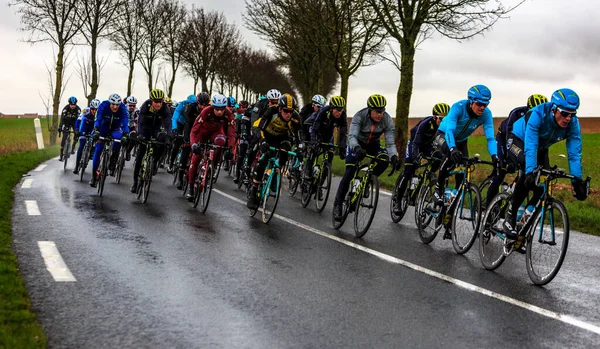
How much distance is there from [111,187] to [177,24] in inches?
1592

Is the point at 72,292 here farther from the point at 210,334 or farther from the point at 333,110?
the point at 333,110

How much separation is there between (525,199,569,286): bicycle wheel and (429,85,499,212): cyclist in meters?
1.65

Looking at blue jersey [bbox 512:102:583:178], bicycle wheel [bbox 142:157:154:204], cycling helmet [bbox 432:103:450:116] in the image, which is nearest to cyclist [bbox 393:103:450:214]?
cycling helmet [bbox 432:103:450:116]

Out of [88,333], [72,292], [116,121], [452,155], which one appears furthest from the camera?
[116,121]

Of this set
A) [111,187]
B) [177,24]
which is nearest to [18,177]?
[111,187]

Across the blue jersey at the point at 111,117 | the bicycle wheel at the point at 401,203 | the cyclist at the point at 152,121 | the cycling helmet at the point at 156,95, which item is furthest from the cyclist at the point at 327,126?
the blue jersey at the point at 111,117

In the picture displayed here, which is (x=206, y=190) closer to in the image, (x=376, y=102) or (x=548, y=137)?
(x=376, y=102)

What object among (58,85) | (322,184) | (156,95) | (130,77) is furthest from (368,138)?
(130,77)

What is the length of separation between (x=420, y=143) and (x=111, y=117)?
22.2ft

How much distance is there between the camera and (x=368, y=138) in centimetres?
1067

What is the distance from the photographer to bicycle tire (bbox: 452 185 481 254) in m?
8.87

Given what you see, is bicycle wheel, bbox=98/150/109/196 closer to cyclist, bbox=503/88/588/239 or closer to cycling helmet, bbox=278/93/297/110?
cycling helmet, bbox=278/93/297/110

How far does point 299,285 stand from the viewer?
22.1 ft

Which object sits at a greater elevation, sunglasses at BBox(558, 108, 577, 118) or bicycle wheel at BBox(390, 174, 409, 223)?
sunglasses at BBox(558, 108, 577, 118)
